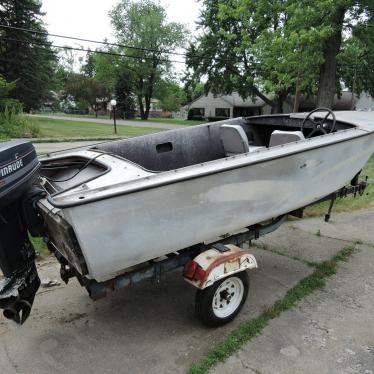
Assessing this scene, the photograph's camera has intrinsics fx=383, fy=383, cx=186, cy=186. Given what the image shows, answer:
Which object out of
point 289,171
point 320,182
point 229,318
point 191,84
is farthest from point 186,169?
point 191,84

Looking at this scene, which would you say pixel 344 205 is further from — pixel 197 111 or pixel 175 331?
pixel 197 111

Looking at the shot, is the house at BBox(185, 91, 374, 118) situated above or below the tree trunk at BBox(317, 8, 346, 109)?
below

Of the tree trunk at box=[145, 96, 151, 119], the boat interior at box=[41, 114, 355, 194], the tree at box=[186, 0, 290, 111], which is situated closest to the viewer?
the boat interior at box=[41, 114, 355, 194]

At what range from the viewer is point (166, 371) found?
8.20 feet

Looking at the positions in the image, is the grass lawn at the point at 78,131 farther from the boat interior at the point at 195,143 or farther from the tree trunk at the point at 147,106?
the tree trunk at the point at 147,106

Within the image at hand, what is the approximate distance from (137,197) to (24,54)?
30.0 m

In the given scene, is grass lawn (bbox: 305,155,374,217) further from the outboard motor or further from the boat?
the outboard motor

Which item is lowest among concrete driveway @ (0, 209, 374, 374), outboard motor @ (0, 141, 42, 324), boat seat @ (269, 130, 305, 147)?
concrete driveway @ (0, 209, 374, 374)

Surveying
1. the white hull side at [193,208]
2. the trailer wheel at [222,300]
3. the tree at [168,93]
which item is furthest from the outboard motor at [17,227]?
the tree at [168,93]

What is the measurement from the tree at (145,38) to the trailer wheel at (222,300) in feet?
151

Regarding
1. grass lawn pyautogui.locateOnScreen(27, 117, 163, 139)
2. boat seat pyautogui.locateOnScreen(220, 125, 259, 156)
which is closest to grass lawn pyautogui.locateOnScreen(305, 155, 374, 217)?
boat seat pyautogui.locateOnScreen(220, 125, 259, 156)

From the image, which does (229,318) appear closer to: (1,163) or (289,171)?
(289,171)

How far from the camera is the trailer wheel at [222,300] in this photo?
9.34 ft

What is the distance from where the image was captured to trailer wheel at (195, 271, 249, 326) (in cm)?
285
